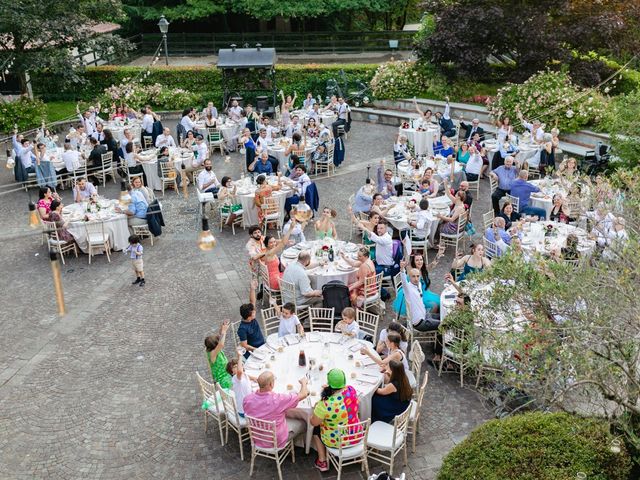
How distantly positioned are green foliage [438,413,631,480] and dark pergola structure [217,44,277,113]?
20.2 metres

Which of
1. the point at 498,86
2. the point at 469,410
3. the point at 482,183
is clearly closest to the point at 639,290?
the point at 469,410

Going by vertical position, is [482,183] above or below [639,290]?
below

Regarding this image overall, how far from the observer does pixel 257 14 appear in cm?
3306

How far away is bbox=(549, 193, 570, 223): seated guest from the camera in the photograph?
12.7 meters

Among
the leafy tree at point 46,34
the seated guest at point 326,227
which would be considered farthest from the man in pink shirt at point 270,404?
the leafy tree at point 46,34

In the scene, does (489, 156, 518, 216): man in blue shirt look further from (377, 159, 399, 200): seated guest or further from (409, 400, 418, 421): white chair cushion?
(409, 400, 418, 421): white chair cushion

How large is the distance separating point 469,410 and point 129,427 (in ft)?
14.8

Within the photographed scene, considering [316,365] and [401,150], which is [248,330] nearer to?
[316,365]

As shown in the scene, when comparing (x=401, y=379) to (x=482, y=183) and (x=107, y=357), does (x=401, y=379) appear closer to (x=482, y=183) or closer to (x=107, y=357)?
(x=107, y=357)

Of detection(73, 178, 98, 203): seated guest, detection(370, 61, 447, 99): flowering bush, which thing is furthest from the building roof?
detection(73, 178, 98, 203): seated guest

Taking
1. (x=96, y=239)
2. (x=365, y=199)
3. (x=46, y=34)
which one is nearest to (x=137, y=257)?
(x=96, y=239)

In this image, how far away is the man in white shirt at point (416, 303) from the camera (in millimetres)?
9625

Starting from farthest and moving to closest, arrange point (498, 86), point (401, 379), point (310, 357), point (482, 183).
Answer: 1. point (498, 86)
2. point (482, 183)
3. point (310, 357)
4. point (401, 379)

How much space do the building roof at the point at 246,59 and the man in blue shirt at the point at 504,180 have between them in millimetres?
12986
